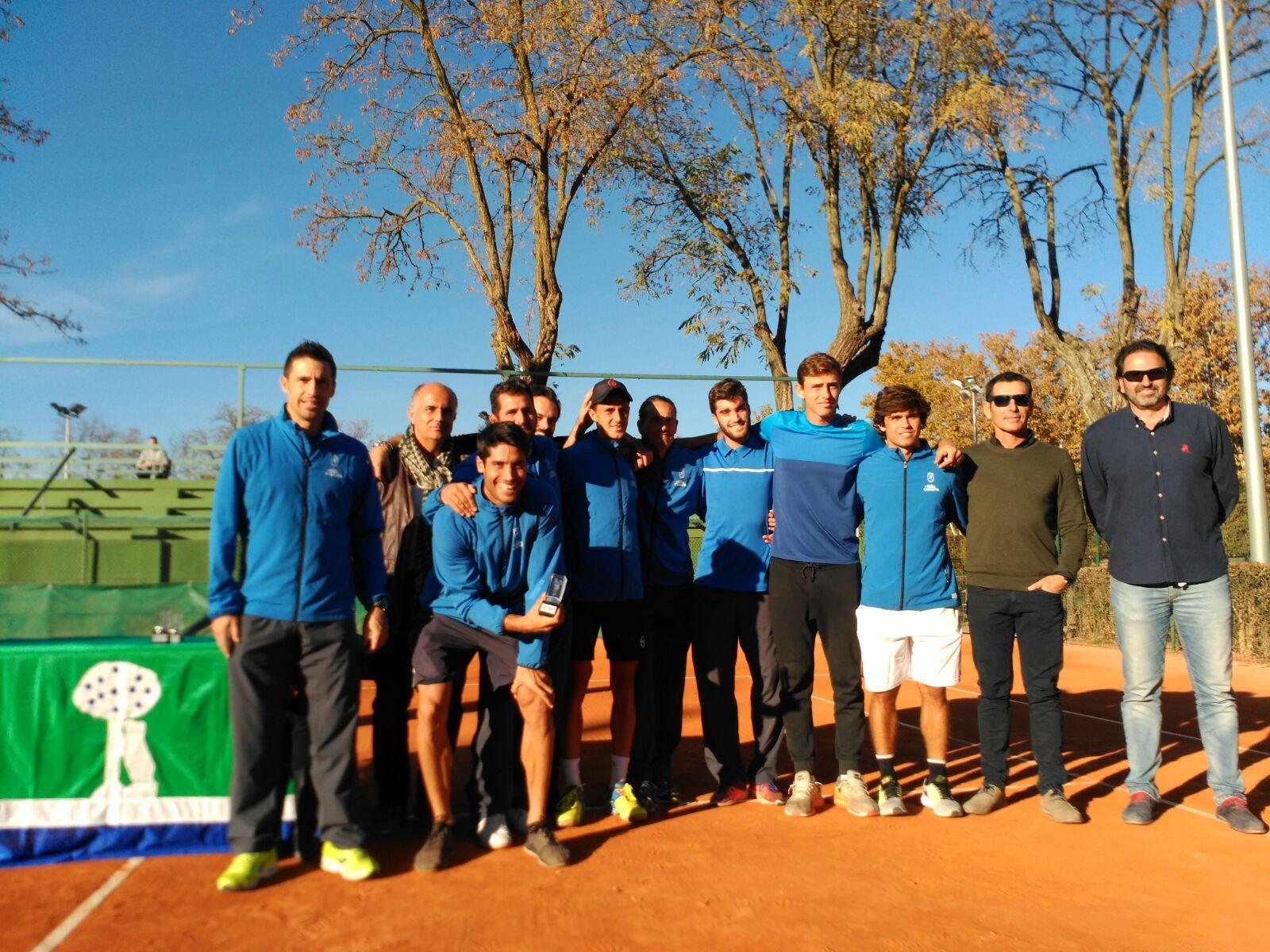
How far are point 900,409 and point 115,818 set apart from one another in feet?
13.3

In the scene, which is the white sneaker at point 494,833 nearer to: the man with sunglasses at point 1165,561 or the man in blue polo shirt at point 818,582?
the man in blue polo shirt at point 818,582

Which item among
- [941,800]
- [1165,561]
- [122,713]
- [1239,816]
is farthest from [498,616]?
[1239,816]

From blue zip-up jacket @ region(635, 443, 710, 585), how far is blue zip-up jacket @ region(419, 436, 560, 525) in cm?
49

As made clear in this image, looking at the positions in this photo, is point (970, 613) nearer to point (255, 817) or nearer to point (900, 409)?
point (900, 409)

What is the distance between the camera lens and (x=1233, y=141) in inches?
479

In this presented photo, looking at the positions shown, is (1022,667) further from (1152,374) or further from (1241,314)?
(1241,314)

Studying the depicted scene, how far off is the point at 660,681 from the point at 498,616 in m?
1.35

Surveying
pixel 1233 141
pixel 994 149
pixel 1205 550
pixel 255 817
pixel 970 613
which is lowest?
pixel 255 817

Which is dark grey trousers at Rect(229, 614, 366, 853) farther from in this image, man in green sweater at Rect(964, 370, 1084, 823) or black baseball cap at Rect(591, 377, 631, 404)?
man in green sweater at Rect(964, 370, 1084, 823)

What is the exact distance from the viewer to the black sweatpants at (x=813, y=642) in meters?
4.86

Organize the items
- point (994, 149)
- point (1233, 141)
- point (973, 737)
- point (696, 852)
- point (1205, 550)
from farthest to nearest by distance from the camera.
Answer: point (994, 149)
point (1233, 141)
point (973, 737)
point (1205, 550)
point (696, 852)

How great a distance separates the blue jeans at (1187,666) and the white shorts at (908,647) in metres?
0.86

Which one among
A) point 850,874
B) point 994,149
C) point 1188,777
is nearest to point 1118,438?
point 1188,777

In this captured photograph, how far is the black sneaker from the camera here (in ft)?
12.9
